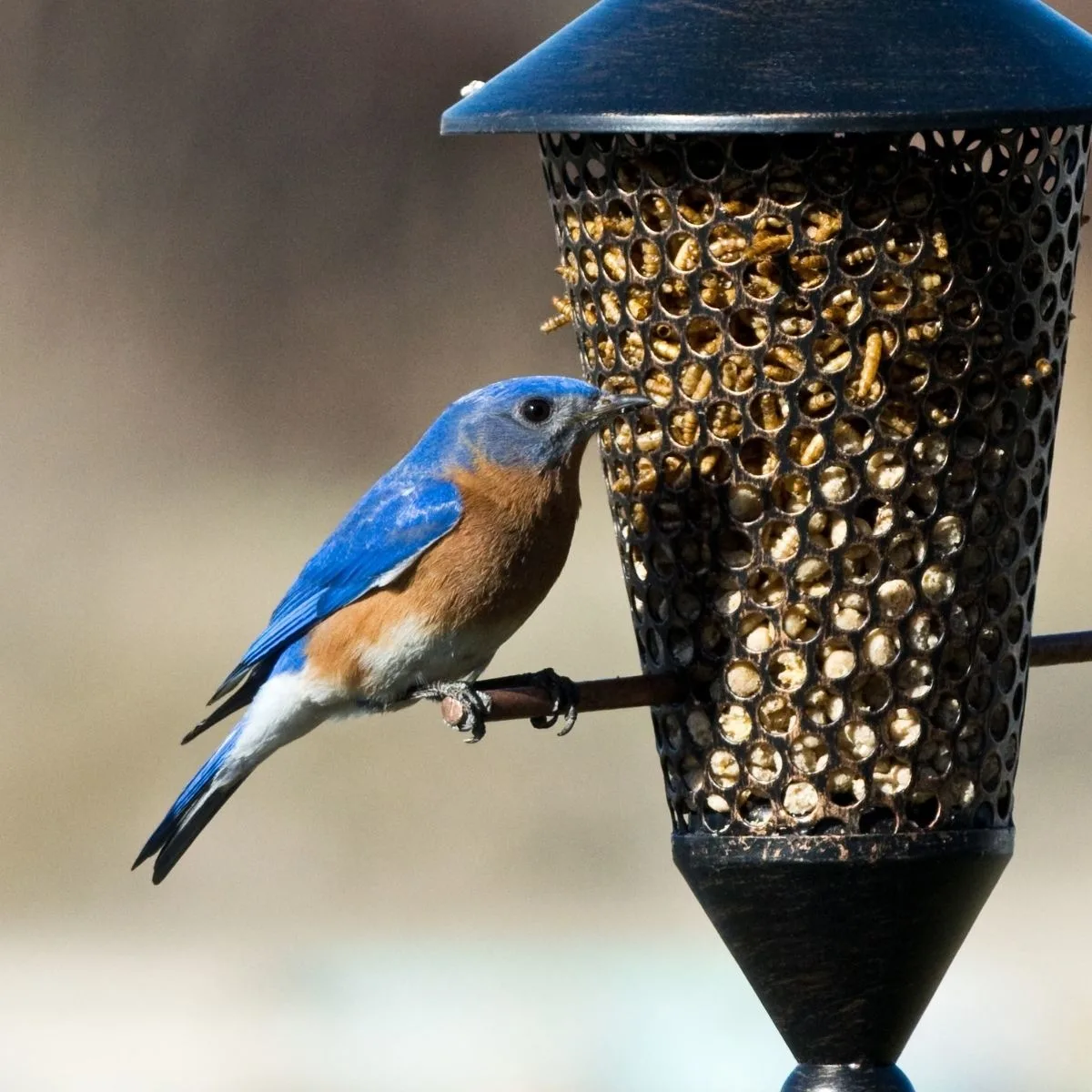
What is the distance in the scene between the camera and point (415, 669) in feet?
17.7

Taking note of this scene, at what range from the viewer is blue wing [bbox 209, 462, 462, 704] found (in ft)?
17.9

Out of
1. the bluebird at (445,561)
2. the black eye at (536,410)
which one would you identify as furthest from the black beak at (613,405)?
A: the black eye at (536,410)

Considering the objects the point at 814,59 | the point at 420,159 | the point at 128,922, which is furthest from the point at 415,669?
the point at 420,159

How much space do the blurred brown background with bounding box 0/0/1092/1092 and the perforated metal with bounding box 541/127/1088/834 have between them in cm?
692

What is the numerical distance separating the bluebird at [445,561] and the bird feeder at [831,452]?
0.55m

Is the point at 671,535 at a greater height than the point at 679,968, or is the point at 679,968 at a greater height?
the point at 671,535

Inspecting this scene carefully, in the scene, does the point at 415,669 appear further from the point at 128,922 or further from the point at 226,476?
the point at 226,476

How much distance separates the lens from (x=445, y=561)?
5359 millimetres

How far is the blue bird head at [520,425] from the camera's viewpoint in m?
5.16

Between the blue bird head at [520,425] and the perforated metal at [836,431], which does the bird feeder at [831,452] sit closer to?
the perforated metal at [836,431]

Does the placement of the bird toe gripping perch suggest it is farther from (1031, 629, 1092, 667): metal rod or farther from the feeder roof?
the feeder roof

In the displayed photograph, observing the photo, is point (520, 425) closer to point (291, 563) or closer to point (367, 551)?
point (367, 551)

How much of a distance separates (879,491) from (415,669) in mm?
1314

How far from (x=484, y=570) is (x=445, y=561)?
10cm
